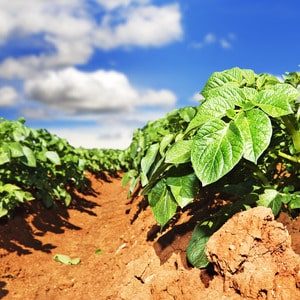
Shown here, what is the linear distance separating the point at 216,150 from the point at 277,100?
337 millimetres

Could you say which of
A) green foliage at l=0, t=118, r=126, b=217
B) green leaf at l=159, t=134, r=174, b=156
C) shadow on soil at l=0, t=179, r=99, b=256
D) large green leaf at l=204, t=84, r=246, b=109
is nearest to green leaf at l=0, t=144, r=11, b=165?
green foliage at l=0, t=118, r=126, b=217

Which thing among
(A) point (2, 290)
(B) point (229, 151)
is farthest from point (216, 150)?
(A) point (2, 290)

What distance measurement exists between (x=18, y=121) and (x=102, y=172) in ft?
26.5

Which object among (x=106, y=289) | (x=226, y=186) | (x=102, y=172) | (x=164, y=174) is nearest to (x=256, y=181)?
(x=226, y=186)

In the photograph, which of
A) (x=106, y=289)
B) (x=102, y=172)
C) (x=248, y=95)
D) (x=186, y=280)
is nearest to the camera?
(x=248, y=95)

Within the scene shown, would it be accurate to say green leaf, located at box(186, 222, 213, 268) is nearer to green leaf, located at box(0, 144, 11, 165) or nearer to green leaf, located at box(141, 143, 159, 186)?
green leaf, located at box(141, 143, 159, 186)

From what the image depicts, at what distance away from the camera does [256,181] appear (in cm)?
222

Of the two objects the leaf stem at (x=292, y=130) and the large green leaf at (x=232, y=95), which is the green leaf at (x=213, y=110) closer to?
the large green leaf at (x=232, y=95)

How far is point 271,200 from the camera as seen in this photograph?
1.99 metres

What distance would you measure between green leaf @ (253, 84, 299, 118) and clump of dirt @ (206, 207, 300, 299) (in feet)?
1.52

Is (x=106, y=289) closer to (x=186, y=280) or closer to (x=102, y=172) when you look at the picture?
(x=186, y=280)

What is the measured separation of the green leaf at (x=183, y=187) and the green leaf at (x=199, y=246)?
276mm

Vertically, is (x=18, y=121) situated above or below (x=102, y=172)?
below

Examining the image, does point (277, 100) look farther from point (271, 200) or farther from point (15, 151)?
point (15, 151)
